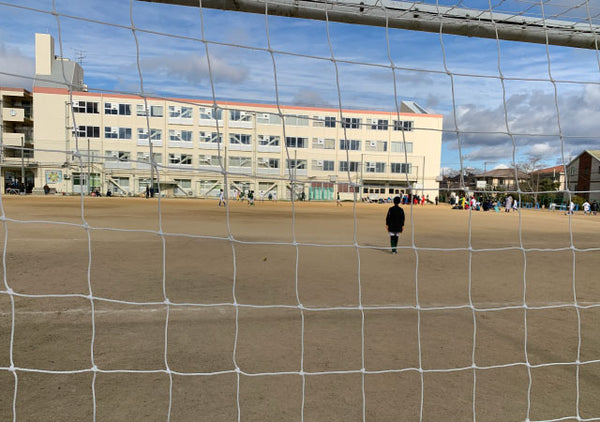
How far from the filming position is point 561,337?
371 centimetres

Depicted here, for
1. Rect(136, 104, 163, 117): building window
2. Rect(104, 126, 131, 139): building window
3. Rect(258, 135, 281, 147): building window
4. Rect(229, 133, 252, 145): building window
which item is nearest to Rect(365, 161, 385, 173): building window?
Rect(258, 135, 281, 147): building window

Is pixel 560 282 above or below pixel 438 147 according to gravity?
below

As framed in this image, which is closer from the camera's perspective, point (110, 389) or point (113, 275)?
point (110, 389)

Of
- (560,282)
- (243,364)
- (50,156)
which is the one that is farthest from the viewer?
(50,156)

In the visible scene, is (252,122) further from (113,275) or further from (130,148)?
(113,275)

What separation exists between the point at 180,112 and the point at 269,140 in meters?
9.54

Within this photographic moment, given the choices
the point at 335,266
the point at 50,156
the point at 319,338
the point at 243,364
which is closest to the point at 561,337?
the point at 319,338

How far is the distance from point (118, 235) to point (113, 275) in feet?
16.8

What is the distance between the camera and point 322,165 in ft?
138

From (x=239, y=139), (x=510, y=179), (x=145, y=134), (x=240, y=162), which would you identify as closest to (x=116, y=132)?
(x=145, y=134)

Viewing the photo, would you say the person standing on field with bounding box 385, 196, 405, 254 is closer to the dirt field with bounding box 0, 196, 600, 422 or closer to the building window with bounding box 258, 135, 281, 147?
the dirt field with bounding box 0, 196, 600, 422

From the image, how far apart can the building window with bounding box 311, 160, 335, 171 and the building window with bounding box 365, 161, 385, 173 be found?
4.22 meters

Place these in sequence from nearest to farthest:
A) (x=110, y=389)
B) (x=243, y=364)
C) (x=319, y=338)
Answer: (x=110, y=389)
(x=243, y=364)
(x=319, y=338)

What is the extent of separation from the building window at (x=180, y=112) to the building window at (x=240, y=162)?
6.00 m
